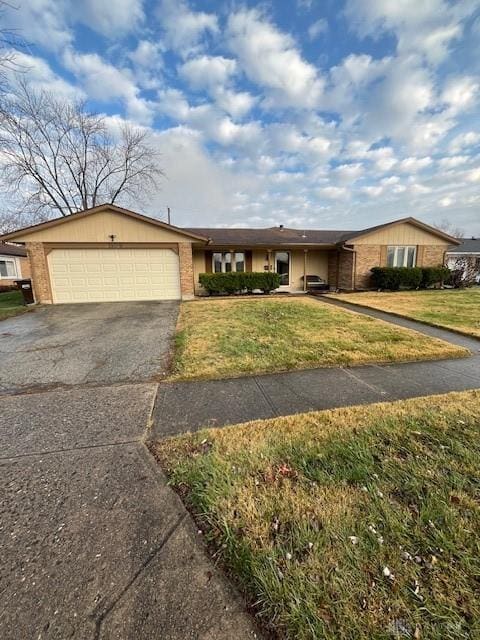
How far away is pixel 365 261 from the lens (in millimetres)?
15555

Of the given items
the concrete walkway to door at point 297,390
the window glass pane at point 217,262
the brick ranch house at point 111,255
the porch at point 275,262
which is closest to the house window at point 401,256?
the brick ranch house at point 111,255

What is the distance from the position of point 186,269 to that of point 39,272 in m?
6.01

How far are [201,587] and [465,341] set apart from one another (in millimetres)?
6828

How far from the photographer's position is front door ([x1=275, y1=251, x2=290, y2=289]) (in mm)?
16844

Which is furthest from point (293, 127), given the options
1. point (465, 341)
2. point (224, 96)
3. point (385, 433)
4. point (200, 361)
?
point (385, 433)

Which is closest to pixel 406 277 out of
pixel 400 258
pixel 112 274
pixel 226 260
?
pixel 400 258

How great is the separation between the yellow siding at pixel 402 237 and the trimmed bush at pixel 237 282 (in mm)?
5240

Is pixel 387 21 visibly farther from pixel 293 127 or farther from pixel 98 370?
pixel 98 370

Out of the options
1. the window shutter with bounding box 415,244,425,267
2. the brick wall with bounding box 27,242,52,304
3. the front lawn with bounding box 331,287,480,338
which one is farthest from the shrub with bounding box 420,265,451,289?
the brick wall with bounding box 27,242,52,304

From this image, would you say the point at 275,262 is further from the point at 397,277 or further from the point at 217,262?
the point at 397,277

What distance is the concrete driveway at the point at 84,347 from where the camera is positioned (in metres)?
4.38

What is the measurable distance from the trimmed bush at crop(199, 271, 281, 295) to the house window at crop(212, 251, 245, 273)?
178cm

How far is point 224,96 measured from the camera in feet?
39.8

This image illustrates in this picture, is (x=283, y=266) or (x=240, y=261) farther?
(x=283, y=266)
